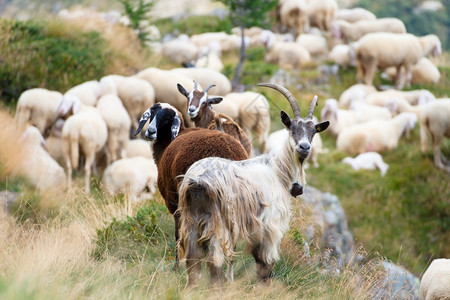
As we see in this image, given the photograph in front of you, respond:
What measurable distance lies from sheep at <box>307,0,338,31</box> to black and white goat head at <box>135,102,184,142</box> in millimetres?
17640

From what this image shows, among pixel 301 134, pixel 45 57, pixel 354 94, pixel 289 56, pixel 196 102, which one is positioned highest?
pixel 301 134

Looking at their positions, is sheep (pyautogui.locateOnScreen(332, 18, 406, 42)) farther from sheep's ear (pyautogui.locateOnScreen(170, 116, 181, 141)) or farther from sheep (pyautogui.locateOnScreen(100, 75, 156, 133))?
sheep's ear (pyautogui.locateOnScreen(170, 116, 181, 141))

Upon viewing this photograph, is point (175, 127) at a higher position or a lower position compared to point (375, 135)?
higher

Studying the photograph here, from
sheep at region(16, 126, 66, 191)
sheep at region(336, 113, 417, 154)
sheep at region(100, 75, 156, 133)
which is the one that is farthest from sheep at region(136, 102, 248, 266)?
sheep at region(336, 113, 417, 154)

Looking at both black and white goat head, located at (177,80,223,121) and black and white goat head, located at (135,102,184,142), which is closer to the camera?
black and white goat head, located at (135,102,184,142)

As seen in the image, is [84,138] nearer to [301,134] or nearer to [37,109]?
[37,109]

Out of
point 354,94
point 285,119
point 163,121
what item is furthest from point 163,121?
point 354,94

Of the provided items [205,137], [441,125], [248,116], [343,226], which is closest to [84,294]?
[205,137]

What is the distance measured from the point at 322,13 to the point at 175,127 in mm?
17847

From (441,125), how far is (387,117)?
9.13ft

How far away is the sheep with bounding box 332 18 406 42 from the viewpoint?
72.2ft

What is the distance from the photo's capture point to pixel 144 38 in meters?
18.0

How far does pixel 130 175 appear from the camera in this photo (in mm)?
10781

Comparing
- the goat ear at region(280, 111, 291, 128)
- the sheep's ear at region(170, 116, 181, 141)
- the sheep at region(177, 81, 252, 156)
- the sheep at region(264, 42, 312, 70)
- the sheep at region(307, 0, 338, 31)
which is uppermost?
the goat ear at region(280, 111, 291, 128)
